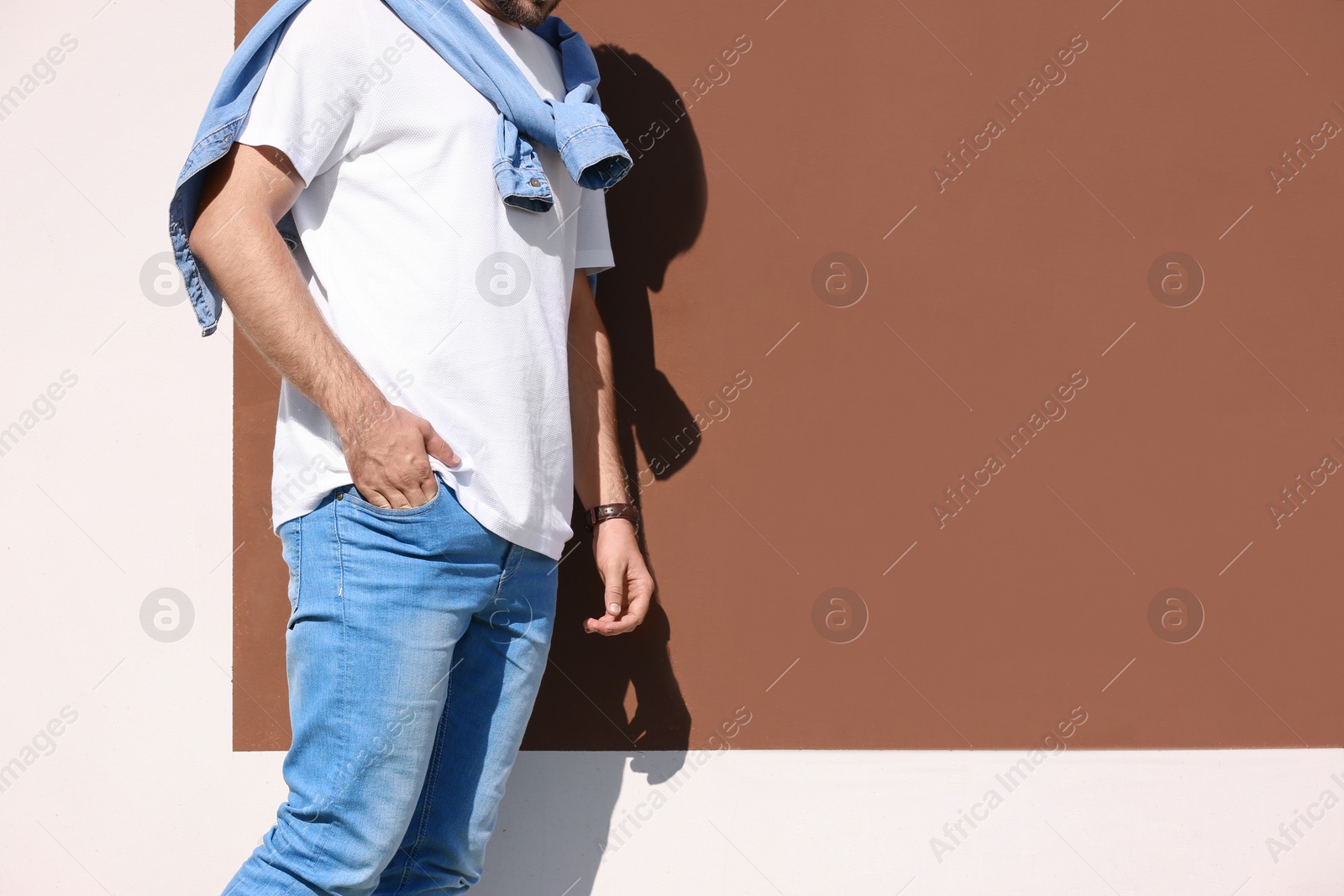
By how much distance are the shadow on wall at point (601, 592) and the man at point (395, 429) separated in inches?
17.7

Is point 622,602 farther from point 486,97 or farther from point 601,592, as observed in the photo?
point 486,97

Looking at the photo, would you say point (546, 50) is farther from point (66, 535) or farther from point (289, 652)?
point (66, 535)

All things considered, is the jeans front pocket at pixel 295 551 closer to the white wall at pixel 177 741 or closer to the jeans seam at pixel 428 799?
the jeans seam at pixel 428 799

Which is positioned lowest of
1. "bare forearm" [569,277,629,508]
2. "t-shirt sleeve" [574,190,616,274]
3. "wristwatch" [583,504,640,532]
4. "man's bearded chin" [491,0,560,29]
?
"wristwatch" [583,504,640,532]

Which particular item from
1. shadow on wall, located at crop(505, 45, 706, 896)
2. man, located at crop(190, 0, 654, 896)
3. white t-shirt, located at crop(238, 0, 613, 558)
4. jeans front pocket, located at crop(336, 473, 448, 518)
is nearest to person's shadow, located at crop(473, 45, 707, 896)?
shadow on wall, located at crop(505, 45, 706, 896)

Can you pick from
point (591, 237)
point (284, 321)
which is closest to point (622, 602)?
point (591, 237)

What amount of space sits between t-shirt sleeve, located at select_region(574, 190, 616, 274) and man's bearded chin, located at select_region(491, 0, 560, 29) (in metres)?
0.33

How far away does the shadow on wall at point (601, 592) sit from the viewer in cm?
210

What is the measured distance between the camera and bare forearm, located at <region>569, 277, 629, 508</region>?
6.05 ft

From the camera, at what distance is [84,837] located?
6.77ft

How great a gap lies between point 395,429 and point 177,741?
1.24 metres

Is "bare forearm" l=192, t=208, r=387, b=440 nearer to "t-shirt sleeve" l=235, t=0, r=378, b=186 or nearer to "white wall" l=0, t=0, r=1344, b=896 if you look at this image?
"t-shirt sleeve" l=235, t=0, r=378, b=186

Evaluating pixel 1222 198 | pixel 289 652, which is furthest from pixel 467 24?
pixel 1222 198

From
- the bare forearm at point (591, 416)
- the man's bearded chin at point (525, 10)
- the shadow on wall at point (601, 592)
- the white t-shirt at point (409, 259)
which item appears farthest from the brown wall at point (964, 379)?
the white t-shirt at point (409, 259)
